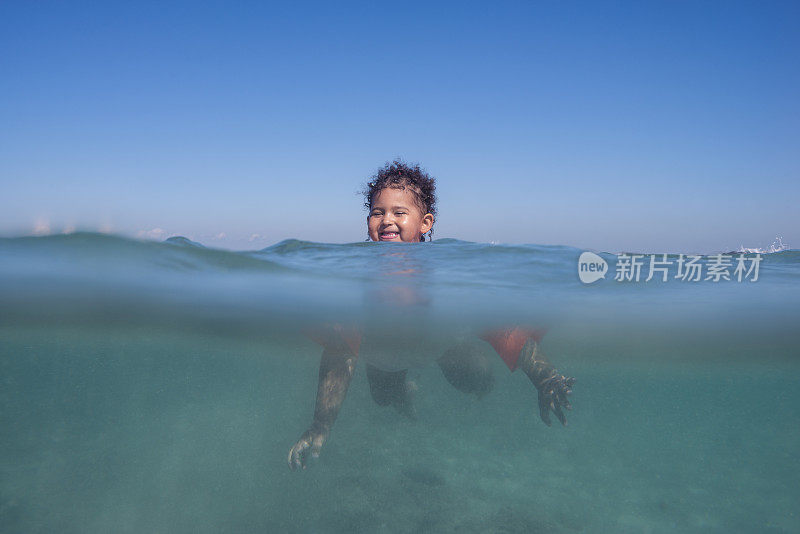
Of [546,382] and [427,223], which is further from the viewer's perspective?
[427,223]

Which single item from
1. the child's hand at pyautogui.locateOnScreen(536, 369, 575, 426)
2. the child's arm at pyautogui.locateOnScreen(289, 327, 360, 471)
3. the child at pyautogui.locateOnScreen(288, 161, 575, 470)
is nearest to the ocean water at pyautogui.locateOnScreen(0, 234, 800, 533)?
the child at pyautogui.locateOnScreen(288, 161, 575, 470)

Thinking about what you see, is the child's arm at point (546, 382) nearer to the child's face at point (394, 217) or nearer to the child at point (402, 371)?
the child at point (402, 371)

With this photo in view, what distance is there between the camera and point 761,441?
32.6 metres

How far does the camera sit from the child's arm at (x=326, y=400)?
586cm

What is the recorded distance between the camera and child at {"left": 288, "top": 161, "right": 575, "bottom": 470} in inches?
233

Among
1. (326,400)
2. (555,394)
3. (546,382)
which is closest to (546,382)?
(546,382)

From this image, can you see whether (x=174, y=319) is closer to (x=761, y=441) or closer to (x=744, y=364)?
(x=744, y=364)

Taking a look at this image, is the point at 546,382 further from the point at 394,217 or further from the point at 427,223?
the point at 427,223

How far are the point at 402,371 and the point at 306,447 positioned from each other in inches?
163

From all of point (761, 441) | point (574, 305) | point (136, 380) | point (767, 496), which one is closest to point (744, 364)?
point (767, 496)

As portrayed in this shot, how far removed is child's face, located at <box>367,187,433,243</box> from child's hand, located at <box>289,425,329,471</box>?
165 inches

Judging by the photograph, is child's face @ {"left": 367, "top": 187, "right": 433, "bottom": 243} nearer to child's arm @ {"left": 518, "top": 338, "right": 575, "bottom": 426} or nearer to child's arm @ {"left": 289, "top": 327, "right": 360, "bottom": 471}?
child's arm @ {"left": 289, "top": 327, "right": 360, "bottom": 471}

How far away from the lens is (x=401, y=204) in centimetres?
899

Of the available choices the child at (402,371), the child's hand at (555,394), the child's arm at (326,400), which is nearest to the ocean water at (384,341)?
the child at (402,371)
